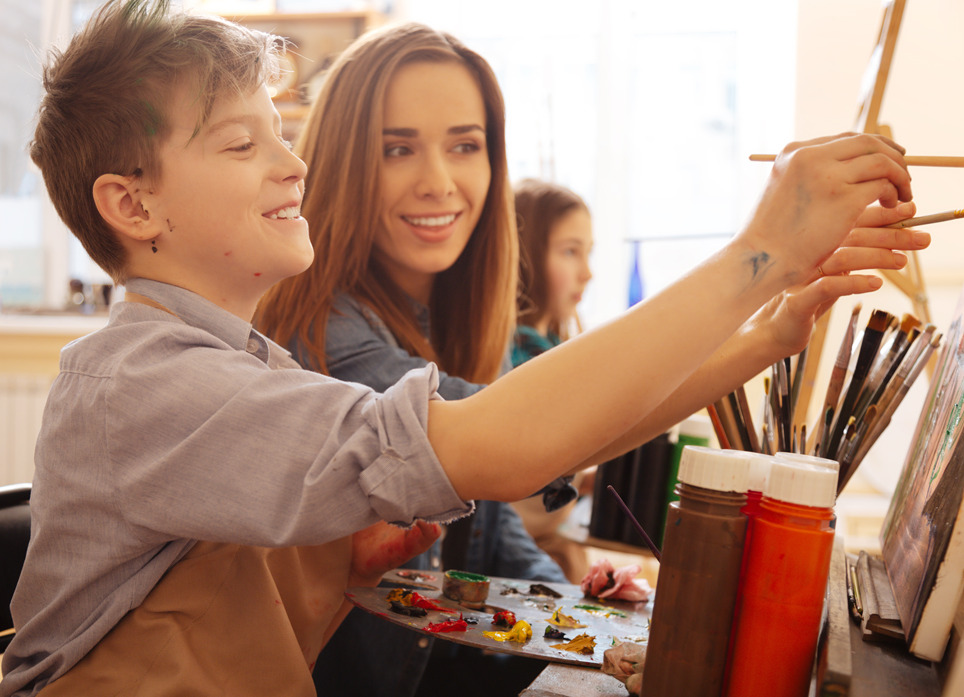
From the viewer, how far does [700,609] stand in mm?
530

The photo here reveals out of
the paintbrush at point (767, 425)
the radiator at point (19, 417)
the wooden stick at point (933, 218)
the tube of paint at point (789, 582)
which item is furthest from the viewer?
the radiator at point (19, 417)

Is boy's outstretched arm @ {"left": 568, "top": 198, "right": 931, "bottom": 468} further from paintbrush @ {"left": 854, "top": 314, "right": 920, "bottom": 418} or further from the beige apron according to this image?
the beige apron

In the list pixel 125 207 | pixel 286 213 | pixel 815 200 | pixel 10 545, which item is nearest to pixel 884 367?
pixel 815 200

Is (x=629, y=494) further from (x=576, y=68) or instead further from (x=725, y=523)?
(x=576, y=68)

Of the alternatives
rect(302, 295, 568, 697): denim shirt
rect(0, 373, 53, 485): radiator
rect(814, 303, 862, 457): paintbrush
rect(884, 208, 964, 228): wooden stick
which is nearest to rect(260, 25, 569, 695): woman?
rect(302, 295, 568, 697): denim shirt

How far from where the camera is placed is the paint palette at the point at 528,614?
26.0 inches

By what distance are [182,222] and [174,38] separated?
0.18 meters

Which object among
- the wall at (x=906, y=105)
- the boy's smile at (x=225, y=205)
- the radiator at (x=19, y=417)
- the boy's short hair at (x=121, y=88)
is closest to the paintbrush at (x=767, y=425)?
the boy's smile at (x=225, y=205)

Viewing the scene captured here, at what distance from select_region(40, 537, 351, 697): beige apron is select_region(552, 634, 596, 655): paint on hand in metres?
0.25

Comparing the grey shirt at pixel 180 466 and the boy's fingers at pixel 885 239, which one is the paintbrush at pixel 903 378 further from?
the grey shirt at pixel 180 466

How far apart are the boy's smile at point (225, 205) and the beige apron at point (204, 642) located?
0.26m

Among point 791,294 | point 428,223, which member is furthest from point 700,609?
point 428,223

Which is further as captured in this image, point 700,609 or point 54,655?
point 54,655

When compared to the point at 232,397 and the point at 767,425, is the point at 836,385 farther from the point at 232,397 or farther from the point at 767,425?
the point at 232,397
